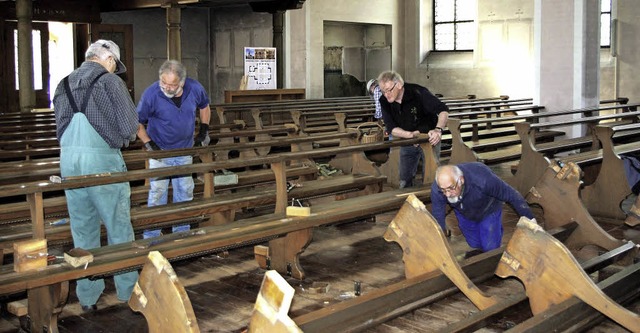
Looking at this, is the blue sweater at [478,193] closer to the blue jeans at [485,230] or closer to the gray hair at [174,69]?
the blue jeans at [485,230]

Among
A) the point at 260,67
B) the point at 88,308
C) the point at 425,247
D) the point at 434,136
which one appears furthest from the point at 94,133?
the point at 260,67

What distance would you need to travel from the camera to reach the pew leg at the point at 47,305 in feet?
13.1

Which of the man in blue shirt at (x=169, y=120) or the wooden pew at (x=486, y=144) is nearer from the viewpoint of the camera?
the man in blue shirt at (x=169, y=120)

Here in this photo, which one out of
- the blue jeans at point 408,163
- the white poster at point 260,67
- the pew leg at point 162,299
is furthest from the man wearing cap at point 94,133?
the white poster at point 260,67

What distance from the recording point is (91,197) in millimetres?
4406

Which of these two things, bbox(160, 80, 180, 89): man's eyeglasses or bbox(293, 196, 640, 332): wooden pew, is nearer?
bbox(293, 196, 640, 332): wooden pew

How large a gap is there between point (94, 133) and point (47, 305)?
0.99m

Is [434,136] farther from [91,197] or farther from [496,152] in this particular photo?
[496,152]

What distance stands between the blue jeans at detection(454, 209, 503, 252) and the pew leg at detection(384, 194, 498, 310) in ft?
3.35

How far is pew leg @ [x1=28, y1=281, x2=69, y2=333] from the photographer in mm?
3980

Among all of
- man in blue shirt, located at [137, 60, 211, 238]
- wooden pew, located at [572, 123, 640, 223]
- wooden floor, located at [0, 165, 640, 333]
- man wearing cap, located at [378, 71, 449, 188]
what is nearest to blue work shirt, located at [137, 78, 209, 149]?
man in blue shirt, located at [137, 60, 211, 238]

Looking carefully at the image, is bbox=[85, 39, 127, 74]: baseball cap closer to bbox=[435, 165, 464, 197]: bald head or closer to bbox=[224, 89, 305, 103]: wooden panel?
bbox=[435, 165, 464, 197]: bald head

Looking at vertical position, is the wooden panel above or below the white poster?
below

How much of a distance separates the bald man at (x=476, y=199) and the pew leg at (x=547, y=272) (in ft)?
2.84
